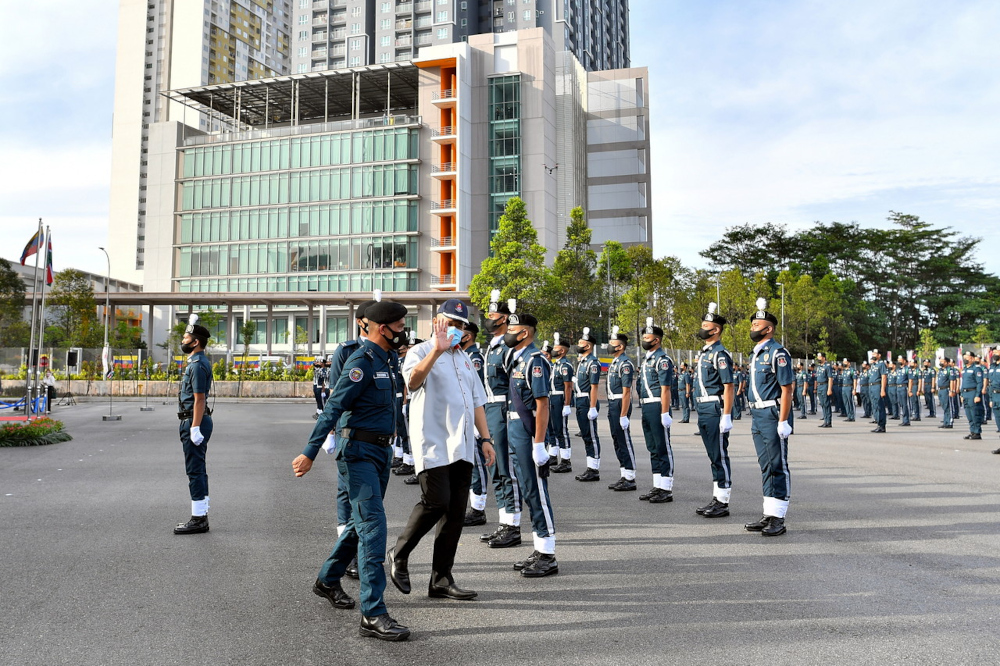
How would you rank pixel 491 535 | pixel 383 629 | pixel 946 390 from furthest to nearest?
1. pixel 946 390
2. pixel 491 535
3. pixel 383 629

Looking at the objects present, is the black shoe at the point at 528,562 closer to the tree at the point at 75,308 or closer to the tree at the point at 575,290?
the tree at the point at 575,290

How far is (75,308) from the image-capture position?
169 ft

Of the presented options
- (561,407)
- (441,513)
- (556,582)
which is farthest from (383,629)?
(561,407)

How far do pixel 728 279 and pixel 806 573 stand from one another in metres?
56.4

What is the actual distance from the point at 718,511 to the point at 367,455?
476 cm

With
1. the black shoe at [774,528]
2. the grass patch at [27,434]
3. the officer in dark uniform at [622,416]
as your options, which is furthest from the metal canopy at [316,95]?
the black shoe at [774,528]

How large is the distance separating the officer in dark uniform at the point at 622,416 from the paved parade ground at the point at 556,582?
347mm

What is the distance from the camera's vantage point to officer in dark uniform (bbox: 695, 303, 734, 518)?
8.02 metres

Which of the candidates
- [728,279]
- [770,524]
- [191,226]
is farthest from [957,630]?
[191,226]

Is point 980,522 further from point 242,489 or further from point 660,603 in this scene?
point 242,489

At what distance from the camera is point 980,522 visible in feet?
24.7

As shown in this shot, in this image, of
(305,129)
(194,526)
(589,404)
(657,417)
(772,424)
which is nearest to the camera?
(194,526)

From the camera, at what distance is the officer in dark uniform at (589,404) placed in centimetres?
1106

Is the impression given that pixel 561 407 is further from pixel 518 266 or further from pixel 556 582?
pixel 518 266
